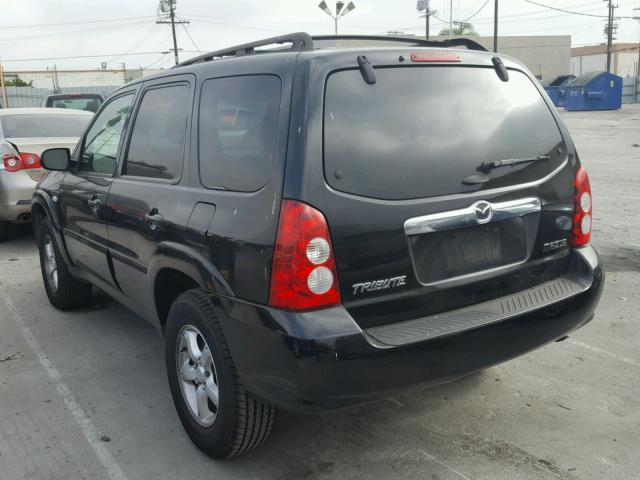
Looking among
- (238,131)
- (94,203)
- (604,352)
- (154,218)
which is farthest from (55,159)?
(604,352)

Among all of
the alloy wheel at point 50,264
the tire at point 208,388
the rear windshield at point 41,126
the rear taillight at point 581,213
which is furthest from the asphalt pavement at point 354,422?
the rear windshield at point 41,126

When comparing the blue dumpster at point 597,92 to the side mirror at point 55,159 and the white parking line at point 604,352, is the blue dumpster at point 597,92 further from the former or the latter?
the side mirror at point 55,159

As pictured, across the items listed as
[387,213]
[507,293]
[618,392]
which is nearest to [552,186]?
[507,293]

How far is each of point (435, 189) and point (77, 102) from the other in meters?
15.0

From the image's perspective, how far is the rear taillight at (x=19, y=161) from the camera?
24.5 ft

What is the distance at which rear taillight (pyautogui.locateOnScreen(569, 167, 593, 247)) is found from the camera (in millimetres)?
3244

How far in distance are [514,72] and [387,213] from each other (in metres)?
1.13

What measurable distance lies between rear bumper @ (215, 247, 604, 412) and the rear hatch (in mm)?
142

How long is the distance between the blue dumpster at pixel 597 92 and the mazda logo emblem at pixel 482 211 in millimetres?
38684

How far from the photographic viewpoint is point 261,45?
332 centimetres

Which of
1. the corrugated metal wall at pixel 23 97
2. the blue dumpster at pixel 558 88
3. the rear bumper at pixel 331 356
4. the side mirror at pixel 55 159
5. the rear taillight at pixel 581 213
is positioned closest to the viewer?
the rear bumper at pixel 331 356

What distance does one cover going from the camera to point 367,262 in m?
2.59

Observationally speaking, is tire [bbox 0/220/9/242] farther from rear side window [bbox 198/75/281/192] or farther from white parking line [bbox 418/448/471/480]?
white parking line [bbox 418/448/471/480]

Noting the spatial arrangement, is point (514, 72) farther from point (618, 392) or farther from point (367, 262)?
point (618, 392)
